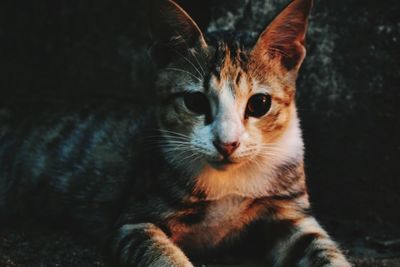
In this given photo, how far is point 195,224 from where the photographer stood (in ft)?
10.2

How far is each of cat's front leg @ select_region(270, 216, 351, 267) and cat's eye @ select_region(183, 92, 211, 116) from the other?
72 centimetres

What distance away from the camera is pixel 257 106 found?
9.85 ft

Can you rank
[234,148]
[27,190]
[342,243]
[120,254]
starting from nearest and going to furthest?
1. [234,148]
2. [120,254]
3. [342,243]
4. [27,190]

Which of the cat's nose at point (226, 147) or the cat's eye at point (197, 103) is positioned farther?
the cat's eye at point (197, 103)

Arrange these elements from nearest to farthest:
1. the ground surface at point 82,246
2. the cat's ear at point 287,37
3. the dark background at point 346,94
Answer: the cat's ear at point 287,37
the ground surface at point 82,246
the dark background at point 346,94

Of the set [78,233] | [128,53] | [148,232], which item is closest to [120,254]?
[148,232]

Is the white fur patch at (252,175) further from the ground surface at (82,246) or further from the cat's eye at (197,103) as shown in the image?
the ground surface at (82,246)

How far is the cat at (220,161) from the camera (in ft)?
9.53

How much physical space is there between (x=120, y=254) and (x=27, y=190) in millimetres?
1275

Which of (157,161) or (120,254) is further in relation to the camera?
(157,161)

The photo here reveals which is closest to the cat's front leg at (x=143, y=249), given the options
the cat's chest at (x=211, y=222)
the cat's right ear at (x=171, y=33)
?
the cat's chest at (x=211, y=222)

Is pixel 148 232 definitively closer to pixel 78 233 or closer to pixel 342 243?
pixel 78 233

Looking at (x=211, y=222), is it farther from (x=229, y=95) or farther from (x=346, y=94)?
(x=346, y=94)

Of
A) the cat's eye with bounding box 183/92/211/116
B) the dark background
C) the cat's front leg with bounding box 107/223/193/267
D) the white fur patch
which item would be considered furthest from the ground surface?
the cat's eye with bounding box 183/92/211/116
